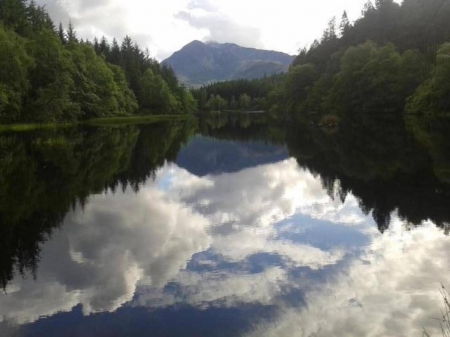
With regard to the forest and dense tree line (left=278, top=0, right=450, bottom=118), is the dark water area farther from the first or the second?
dense tree line (left=278, top=0, right=450, bottom=118)

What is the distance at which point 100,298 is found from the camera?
10359mm

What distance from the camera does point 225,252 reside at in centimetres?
1383

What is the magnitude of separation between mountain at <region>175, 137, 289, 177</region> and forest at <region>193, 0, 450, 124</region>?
35.2 m

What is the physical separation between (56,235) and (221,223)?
6.19 m

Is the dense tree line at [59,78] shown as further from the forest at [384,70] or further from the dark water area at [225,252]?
the forest at [384,70]

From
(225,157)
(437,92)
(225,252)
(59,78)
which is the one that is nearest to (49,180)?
(225,252)

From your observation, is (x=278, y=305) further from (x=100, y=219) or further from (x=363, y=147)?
(x=363, y=147)

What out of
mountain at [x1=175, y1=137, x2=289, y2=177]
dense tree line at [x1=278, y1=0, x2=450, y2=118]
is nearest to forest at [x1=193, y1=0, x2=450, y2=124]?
dense tree line at [x1=278, y1=0, x2=450, y2=118]

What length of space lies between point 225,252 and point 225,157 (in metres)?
27.9

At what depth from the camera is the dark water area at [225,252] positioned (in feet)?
30.3

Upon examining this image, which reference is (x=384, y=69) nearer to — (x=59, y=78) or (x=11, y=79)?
(x=59, y=78)

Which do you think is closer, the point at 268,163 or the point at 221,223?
the point at 221,223

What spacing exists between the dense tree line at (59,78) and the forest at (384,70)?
47.6 meters

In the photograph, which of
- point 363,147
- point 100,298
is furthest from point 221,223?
point 363,147
